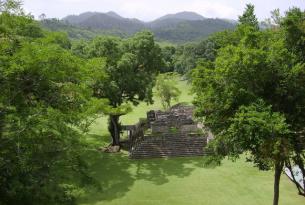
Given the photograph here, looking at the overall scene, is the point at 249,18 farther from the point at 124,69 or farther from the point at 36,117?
the point at 124,69

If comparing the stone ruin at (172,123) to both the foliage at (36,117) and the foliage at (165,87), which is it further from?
the foliage at (36,117)

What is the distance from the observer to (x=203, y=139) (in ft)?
91.0

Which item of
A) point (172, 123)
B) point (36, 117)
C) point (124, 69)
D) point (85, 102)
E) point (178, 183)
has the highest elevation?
point (124, 69)

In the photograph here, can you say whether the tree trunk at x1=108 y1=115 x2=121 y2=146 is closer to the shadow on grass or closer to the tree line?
the shadow on grass

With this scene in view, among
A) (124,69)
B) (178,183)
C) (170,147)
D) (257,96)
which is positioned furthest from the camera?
(124,69)

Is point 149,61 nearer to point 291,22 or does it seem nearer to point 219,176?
point 219,176

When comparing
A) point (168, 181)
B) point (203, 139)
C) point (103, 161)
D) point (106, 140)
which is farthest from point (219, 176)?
point (106, 140)

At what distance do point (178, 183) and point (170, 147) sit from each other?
18.5 ft

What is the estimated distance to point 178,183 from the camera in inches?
857

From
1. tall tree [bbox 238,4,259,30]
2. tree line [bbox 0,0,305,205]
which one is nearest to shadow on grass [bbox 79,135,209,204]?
tree line [bbox 0,0,305,205]

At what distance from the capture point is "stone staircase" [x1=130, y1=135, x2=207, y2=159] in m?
27.0

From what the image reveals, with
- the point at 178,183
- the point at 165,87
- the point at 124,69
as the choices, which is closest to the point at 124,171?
the point at 178,183

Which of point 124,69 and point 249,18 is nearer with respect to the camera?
point 249,18

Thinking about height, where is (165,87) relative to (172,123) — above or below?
above
